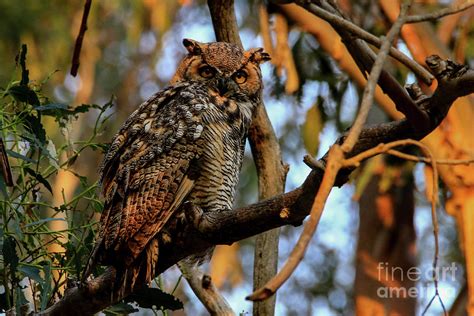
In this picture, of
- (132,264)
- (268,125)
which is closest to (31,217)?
(132,264)

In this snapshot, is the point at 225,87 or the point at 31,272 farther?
the point at 225,87

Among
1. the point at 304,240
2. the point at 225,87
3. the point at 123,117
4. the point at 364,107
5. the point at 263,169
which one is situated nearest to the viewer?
the point at 304,240

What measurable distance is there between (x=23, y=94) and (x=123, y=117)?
7.37 metres

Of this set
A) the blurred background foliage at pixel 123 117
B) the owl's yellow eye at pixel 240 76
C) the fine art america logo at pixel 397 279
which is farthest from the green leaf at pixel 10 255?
the fine art america logo at pixel 397 279

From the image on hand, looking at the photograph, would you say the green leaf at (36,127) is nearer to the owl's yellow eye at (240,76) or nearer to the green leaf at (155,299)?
the green leaf at (155,299)

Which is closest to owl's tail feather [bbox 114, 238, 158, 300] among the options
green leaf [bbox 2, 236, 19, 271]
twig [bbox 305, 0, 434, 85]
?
green leaf [bbox 2, 236, 19, 271]

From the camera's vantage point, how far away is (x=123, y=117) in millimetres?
10094

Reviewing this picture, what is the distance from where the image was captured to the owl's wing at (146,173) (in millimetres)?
2730

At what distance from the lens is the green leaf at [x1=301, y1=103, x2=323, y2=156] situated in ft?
17.7

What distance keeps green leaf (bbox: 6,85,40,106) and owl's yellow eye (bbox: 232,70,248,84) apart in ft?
3.45

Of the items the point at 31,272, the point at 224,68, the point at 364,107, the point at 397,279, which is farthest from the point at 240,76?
the point at 397,279

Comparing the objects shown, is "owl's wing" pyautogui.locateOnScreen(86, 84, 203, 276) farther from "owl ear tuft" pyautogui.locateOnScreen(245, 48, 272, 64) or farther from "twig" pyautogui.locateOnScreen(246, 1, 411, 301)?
"twig" pyautogui.locateOnScreen(246, 1, 411, 301)

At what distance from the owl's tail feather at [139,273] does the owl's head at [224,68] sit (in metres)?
0.97

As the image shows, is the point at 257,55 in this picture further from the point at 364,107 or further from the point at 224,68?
the point at 364,107
